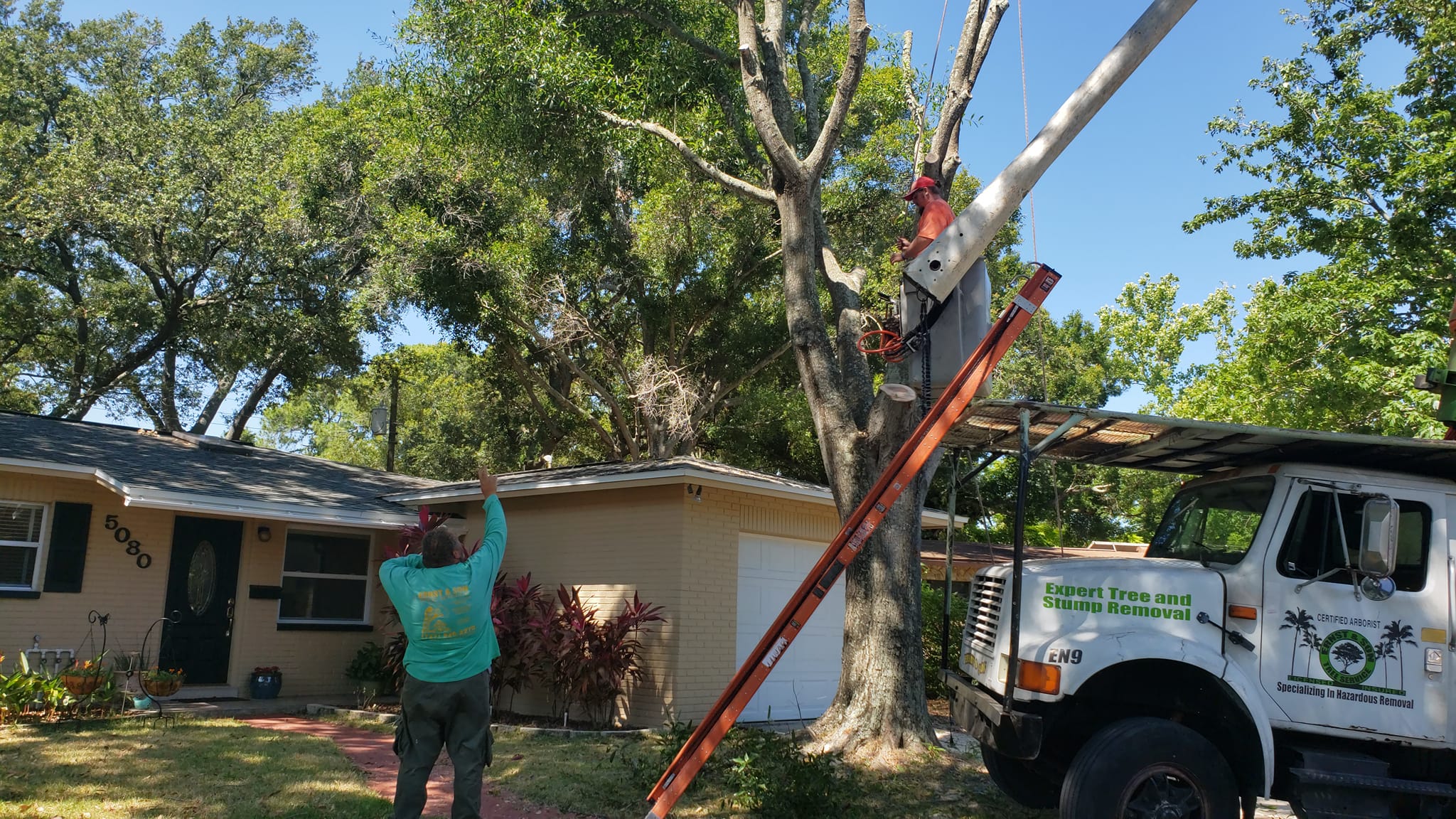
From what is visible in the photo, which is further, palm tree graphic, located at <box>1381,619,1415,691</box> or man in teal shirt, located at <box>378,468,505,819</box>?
palm tree graphic, located at <box>1381,619,1415,691</box>

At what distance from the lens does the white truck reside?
5199mm

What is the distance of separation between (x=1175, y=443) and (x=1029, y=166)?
2.04 meters

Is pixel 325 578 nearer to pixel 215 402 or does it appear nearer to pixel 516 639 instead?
pixel 516 639

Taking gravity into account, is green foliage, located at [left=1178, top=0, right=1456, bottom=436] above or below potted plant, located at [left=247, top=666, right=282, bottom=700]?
above

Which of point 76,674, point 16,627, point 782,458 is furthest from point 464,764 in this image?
point 782,458

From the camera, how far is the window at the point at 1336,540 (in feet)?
18.1

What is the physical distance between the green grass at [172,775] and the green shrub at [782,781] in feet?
7.80

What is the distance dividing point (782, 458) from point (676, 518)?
39.9 feet

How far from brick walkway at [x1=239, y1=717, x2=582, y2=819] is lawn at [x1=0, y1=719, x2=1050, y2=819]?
0.45 feet

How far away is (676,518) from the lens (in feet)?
38.5

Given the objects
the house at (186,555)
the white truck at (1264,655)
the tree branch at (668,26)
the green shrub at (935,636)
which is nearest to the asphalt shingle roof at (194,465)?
the house at (186,555)

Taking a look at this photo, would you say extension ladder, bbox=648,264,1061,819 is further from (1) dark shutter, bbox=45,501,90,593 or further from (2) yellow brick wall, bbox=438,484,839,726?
(1) dark shutter, bbox=45,501,90,593

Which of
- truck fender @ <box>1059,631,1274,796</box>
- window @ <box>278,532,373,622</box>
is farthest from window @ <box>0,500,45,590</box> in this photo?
truck fender @ <box>1059,631,1274,796</box>

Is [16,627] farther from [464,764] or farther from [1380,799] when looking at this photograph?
[1380,799]
